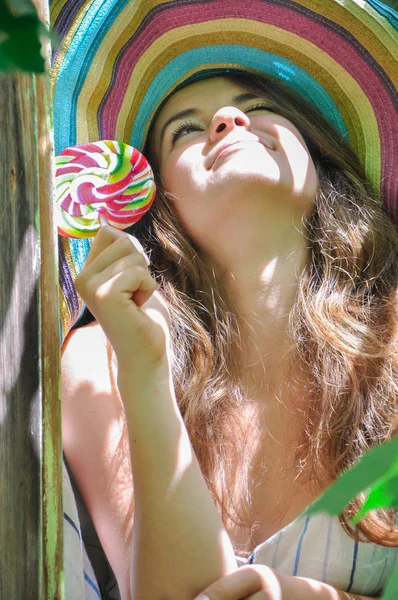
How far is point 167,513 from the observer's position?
1.65 metres

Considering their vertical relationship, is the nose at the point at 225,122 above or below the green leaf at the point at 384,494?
above

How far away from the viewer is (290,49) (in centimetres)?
243

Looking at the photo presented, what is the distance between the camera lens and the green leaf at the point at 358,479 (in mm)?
554

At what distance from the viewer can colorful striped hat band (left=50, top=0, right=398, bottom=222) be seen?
227cm

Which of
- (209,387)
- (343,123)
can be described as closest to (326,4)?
(343,123)

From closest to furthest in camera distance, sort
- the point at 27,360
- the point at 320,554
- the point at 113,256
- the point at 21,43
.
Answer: the point at 21,43, the point at 27,360, the point at 113,256, the point at 320,554

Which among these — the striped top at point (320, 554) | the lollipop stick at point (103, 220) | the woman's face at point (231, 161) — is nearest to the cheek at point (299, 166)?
the woman's face at point (231, 161)

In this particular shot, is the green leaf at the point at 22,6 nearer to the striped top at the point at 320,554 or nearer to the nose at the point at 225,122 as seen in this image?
the striped top at the point at 320,554

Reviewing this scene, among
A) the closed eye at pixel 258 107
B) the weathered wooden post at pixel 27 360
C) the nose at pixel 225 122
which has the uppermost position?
the closed eye at pixel 258 107

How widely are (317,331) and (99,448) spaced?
69 cm

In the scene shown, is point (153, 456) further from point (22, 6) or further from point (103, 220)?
point (22, 6)

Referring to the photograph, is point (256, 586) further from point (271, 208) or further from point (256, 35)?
point (256, 35)

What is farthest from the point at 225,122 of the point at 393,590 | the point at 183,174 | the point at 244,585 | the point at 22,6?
the point at 393,590

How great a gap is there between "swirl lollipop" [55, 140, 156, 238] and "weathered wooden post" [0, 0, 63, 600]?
79 cm
